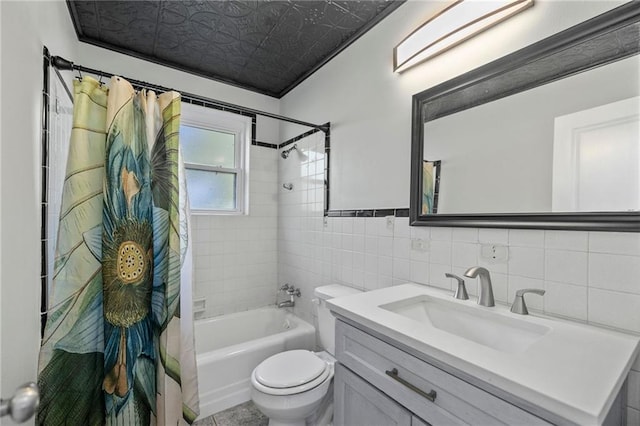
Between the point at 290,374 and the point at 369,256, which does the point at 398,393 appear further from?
the point at 369,256

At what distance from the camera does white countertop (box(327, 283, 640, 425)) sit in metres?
0.55

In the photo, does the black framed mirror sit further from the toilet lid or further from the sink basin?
the toilet lid

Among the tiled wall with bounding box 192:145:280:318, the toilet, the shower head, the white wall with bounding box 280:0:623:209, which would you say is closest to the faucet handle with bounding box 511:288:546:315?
the white wall with bounding box 280:0:623:209

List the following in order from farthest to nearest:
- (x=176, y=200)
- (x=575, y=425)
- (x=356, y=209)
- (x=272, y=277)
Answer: (x=272, y=277)
(x=356, y=209)
(x=176, y=200)
(x=575, y=425)

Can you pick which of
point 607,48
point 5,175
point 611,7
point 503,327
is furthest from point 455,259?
point 5,175

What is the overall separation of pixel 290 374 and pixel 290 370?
0.04 metres

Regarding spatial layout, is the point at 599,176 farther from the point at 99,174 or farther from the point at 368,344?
the point at 99,174

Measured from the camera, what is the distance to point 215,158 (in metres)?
2.60

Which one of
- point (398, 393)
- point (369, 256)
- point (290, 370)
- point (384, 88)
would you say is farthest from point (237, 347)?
point (384, 88)

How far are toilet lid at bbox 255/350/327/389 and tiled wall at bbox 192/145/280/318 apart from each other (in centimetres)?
108

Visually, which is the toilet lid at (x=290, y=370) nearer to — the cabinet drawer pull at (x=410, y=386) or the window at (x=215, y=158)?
the cabinet drawer pull at (x=410, y=386)

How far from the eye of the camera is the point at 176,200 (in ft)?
4.15

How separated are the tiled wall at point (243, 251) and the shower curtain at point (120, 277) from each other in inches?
47.3

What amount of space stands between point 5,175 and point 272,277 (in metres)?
2.22
